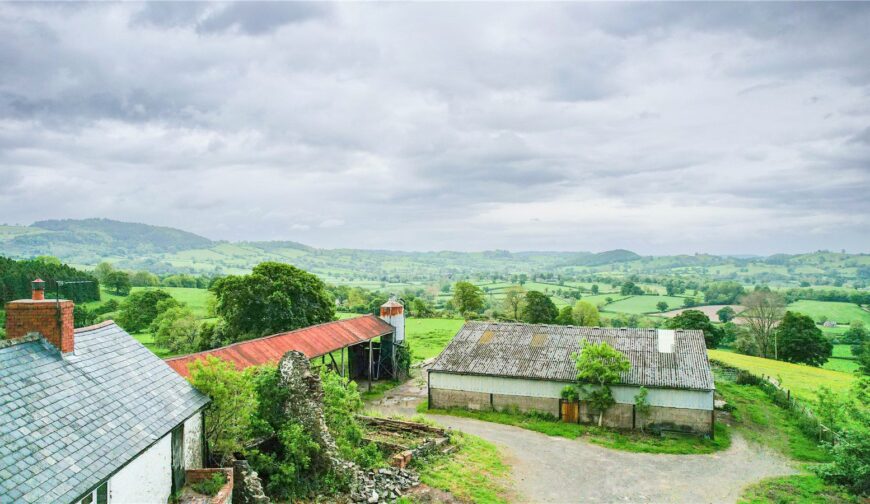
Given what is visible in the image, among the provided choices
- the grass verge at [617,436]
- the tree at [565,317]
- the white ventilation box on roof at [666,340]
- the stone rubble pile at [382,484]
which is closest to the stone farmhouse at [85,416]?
the stone rubble pile at [382,484]

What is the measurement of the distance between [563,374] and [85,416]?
23.7m

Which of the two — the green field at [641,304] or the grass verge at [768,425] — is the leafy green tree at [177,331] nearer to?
the grass verge at [768,425]

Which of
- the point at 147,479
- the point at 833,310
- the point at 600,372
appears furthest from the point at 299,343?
the point at 833,310

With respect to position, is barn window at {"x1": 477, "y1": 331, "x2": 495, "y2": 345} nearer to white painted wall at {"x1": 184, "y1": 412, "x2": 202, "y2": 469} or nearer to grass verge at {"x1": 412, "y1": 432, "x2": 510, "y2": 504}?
grass verge at {"x1": 412, "y1": 432, "x2": 510, "y2": 504}

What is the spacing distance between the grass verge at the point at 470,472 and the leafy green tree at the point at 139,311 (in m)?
53.5

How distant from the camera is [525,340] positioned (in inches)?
1347

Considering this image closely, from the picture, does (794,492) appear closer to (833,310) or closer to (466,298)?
(466,298)

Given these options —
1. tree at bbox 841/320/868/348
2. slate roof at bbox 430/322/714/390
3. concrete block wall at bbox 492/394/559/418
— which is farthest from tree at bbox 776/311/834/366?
concrete block wall at bbox 492/394/559/418

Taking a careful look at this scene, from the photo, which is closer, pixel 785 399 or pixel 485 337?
pixel 785 399

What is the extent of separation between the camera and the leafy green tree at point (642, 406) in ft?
91.4

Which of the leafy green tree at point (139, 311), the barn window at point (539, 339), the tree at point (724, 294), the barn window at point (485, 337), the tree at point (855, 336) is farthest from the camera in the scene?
the tree at point (724, 294)

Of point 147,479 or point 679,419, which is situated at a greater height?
point 147,479

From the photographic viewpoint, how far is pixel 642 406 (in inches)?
1097

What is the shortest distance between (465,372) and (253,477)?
17412 mm
